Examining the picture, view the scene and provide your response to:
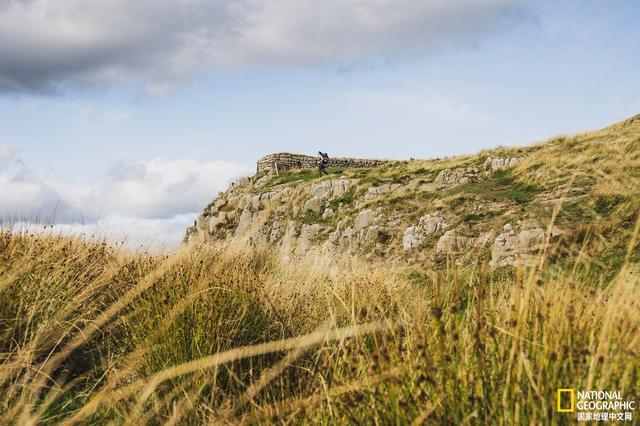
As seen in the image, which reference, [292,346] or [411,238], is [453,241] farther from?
[292,346]

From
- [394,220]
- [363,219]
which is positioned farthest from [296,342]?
[363,219]

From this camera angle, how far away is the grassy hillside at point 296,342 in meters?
2.73

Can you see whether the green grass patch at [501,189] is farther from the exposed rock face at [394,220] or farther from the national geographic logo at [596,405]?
the national geographic logo at [596,405]

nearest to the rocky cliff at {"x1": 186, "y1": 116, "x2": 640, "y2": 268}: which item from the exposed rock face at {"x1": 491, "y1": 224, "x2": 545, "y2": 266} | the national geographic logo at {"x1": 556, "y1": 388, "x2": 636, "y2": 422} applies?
the exposed rock face at {"x1": 491, "y1": 224, "x2": 545, "y2": 266}

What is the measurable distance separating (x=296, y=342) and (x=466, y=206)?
1690 cm

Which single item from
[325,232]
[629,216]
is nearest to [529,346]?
[629,216]

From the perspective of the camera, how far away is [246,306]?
5195 millimetres

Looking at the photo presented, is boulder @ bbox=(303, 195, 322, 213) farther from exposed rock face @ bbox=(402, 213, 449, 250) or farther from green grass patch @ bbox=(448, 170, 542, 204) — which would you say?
exposed rock face @ bbox=(402, 213, 449, 250)

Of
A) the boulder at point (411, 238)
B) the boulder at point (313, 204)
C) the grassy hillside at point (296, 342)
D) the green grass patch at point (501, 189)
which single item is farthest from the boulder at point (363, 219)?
the grassy hillside at point (296, 342)

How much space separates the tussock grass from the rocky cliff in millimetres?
3779

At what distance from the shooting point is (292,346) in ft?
16.0

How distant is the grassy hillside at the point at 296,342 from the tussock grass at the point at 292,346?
0.07 feet

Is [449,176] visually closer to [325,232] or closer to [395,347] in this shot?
[325,232]

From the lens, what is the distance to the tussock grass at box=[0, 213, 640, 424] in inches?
107
